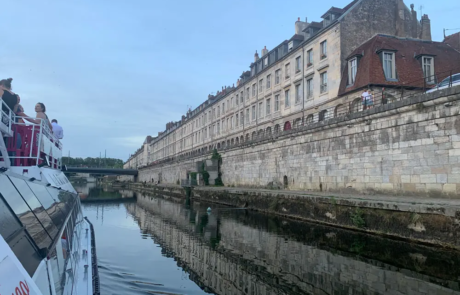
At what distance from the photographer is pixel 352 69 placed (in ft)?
69.7

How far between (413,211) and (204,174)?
25145mm

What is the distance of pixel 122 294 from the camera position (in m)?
6.02

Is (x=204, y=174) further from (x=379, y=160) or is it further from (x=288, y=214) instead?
(x=379, y=160)

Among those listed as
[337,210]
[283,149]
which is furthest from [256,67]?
[337,210]

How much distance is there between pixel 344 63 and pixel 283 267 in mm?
17646

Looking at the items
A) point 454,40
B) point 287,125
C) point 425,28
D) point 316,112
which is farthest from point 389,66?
point 287,125

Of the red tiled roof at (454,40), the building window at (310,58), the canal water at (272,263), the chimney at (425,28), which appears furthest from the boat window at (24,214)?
the red tiled roof at (454,40)

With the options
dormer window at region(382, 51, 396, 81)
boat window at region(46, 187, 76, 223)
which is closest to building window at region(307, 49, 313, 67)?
dormer window at region(382, 51, 396, 81)

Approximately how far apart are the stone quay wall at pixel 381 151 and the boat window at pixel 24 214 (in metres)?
11.0

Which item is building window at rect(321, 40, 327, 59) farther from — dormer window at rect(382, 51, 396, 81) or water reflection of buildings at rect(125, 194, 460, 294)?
water reflection of buildings at rect(125, 194, 460, 294)

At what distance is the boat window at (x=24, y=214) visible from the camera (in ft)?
8.14

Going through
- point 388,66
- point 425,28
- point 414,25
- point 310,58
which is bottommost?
point 388,66

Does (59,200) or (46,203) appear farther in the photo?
(59,200)

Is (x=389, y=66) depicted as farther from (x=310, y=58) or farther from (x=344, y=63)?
(x=310, y=58)
